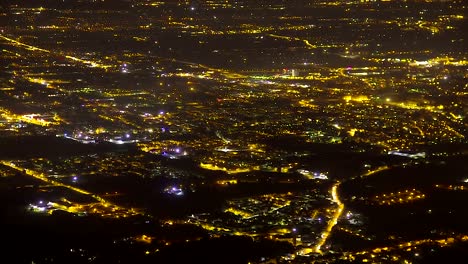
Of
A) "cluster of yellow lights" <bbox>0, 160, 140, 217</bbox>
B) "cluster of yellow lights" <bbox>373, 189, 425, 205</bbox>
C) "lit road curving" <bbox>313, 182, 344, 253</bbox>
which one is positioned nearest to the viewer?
"lit road curving" <bbox>313, 182, 344, 253</bbox>

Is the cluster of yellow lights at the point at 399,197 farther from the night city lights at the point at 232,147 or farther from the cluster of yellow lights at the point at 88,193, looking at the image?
the cluster of yellow lights at the point at 88,193

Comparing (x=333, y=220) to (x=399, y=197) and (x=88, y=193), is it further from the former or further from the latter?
(x=88, y=193)

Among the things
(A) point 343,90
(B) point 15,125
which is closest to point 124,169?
(B) point 15,125

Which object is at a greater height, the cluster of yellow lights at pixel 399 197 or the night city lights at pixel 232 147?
the night city lights at pixel 232 147

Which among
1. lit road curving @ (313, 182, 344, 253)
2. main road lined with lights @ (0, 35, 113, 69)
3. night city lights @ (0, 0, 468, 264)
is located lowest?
lit road curving @ (313, 182, 344, 253)

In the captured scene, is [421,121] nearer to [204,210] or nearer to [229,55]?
[204,210]

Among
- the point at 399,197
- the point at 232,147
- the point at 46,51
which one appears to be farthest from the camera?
the point at 46,51

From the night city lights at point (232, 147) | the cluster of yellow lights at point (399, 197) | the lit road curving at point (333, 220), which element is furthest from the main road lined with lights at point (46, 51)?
the cluster of yellow lights at point (399, 197)

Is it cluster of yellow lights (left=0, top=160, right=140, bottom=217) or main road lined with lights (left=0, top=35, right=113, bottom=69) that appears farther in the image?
main road lined with lights (left=0, top=35, right=113, bottom=69)

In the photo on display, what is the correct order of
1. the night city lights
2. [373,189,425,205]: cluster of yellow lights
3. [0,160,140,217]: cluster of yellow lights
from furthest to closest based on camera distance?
[373,189,425,205]: cluster of yellow lights
[0,160,140,217]: cluster of yellow lights
the night city lights

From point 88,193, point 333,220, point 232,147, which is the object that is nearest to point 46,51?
point 232,147

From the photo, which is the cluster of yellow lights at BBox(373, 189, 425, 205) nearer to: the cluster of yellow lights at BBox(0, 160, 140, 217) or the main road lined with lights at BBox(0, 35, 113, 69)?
the cluster of yellow lights at BBox(0, 160, 140, 217)

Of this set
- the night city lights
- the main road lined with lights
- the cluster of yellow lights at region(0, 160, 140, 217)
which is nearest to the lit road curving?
the night city lights

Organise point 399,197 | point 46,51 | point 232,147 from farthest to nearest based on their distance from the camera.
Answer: point 46,51 → point 232,147 → point 399,197
